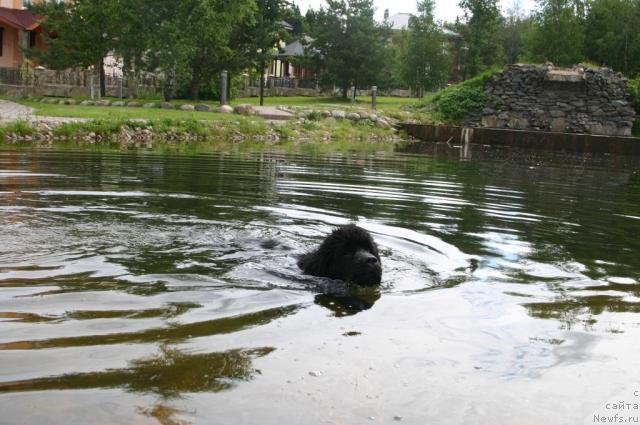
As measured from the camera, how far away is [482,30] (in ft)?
211

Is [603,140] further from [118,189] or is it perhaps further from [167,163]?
[118,189]

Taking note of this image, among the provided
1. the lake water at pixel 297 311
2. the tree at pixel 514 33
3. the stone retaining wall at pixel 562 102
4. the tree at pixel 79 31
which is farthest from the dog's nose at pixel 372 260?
the tree at pixel 514 33

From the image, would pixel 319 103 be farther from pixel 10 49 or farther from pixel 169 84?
pixel 10 49

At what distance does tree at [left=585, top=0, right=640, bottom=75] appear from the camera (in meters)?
50.4

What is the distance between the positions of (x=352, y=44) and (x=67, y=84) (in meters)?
27.4

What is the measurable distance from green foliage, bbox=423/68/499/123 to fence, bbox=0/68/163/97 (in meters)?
18.5

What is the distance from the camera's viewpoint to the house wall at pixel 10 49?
5522 cm

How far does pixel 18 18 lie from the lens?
176 ft

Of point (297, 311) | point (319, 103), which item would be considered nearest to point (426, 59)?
point (319, 103)

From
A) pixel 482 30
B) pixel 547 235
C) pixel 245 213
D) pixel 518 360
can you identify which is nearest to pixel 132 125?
pixel 245 213

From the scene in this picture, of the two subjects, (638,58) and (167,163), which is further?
(638,58)

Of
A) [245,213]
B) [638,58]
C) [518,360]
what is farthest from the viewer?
[638,58]

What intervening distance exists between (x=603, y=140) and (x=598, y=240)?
997 inches

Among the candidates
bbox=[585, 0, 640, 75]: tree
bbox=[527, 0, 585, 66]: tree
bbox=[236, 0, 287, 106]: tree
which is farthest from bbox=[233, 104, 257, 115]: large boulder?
bbox=[585, 0, 640, 75]: tree
